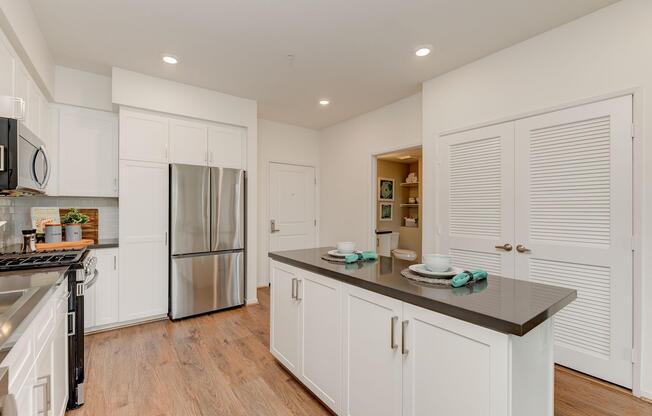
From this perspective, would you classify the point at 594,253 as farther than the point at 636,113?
Yes

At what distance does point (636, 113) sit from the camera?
201cm

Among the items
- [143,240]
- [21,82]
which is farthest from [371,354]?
[21,82]

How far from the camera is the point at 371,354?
1.48 meters

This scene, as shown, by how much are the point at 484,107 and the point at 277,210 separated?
10.7ft

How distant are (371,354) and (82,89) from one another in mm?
3816

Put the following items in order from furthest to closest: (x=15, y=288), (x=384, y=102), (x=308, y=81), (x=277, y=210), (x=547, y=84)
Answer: (x=277, y=210)
(x=384, y=102)
(x=308, y=81)
(x=547, y=84)
(x=15, y=288)

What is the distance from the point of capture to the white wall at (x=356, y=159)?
3877 mm

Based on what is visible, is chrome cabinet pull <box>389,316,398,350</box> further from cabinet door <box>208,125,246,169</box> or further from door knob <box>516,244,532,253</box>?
cabinet door <box>208,125,246,169</box>

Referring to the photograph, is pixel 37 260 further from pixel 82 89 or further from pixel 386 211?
pixel 386 211

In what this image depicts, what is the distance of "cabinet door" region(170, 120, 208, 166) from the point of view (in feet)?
11.2

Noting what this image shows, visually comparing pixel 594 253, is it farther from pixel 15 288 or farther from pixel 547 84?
pixel 15 288

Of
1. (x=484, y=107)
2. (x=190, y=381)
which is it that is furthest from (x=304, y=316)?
(x=484, y=107)

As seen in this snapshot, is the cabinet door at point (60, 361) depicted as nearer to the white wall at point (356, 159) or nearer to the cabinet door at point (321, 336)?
the cabinet door at point (321, 336)

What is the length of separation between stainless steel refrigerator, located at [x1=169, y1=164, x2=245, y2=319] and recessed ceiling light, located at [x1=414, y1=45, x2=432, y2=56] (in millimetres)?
2341
